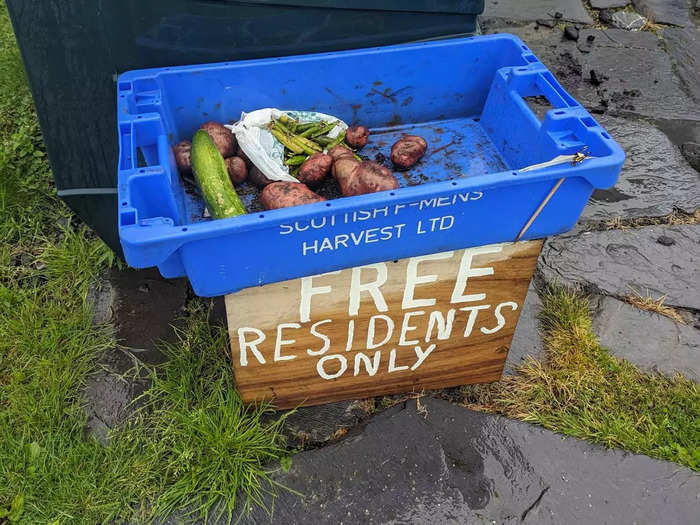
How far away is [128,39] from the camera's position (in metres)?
2.28

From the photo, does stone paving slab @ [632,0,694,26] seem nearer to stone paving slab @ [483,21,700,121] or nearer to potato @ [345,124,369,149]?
stone paving slab @ [483,21,700,121]

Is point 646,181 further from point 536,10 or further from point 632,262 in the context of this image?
point 536,10

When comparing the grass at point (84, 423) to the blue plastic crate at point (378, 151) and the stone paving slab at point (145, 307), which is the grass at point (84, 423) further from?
the blue plastic crate at point (378, 151)

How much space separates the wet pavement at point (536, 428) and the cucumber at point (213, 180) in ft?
2.74

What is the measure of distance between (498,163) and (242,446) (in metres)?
1.52

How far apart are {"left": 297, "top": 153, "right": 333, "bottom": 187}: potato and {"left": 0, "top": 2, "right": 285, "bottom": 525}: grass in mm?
790

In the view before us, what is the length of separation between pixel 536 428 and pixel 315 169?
1342 mm

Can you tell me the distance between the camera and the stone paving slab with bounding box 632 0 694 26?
16.5 ft

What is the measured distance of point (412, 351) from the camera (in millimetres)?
2340

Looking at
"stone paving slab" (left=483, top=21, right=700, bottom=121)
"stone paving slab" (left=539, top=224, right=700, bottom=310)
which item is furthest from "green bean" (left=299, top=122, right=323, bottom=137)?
"stone paving slab" (left=483, top=21, right=700, bottom=121)

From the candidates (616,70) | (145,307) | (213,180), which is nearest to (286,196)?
(213,180)

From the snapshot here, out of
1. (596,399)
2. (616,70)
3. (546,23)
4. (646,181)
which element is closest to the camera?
(596,399)

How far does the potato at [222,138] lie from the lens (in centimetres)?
240

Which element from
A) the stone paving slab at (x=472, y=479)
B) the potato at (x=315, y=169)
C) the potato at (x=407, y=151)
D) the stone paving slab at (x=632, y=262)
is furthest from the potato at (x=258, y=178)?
the stone paving slab at (x=632, y=262)
